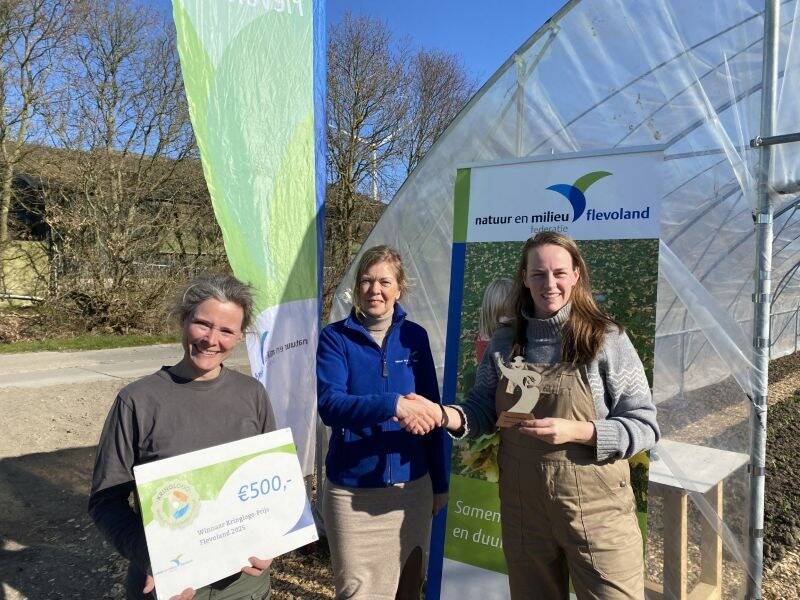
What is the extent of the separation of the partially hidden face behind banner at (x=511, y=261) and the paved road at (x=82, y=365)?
26.5ft

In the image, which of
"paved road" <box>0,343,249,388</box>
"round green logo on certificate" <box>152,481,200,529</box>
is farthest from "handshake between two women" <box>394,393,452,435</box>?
"paved road" <box>0,343,249,388</box>

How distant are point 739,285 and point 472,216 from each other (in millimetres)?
2168

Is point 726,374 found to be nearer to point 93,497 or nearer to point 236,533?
point 236,533

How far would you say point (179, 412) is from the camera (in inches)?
66.3

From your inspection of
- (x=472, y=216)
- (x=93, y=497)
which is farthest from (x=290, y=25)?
(x=93, y=497)

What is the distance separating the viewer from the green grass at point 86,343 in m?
11.7

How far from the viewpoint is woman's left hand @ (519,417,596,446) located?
1733mm

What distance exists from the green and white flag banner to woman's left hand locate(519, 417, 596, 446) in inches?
56.3

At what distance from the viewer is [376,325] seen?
2.26 metres

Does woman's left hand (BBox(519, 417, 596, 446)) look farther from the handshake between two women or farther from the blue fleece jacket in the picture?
the blue fleece jacket

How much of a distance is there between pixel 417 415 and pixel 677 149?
230cm

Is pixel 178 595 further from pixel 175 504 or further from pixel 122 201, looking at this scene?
pixel 122 201

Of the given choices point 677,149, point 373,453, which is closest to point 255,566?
point 373,453

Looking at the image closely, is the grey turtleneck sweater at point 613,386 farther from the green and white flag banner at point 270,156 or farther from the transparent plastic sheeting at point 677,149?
the green and white flag banner at point 270,156
